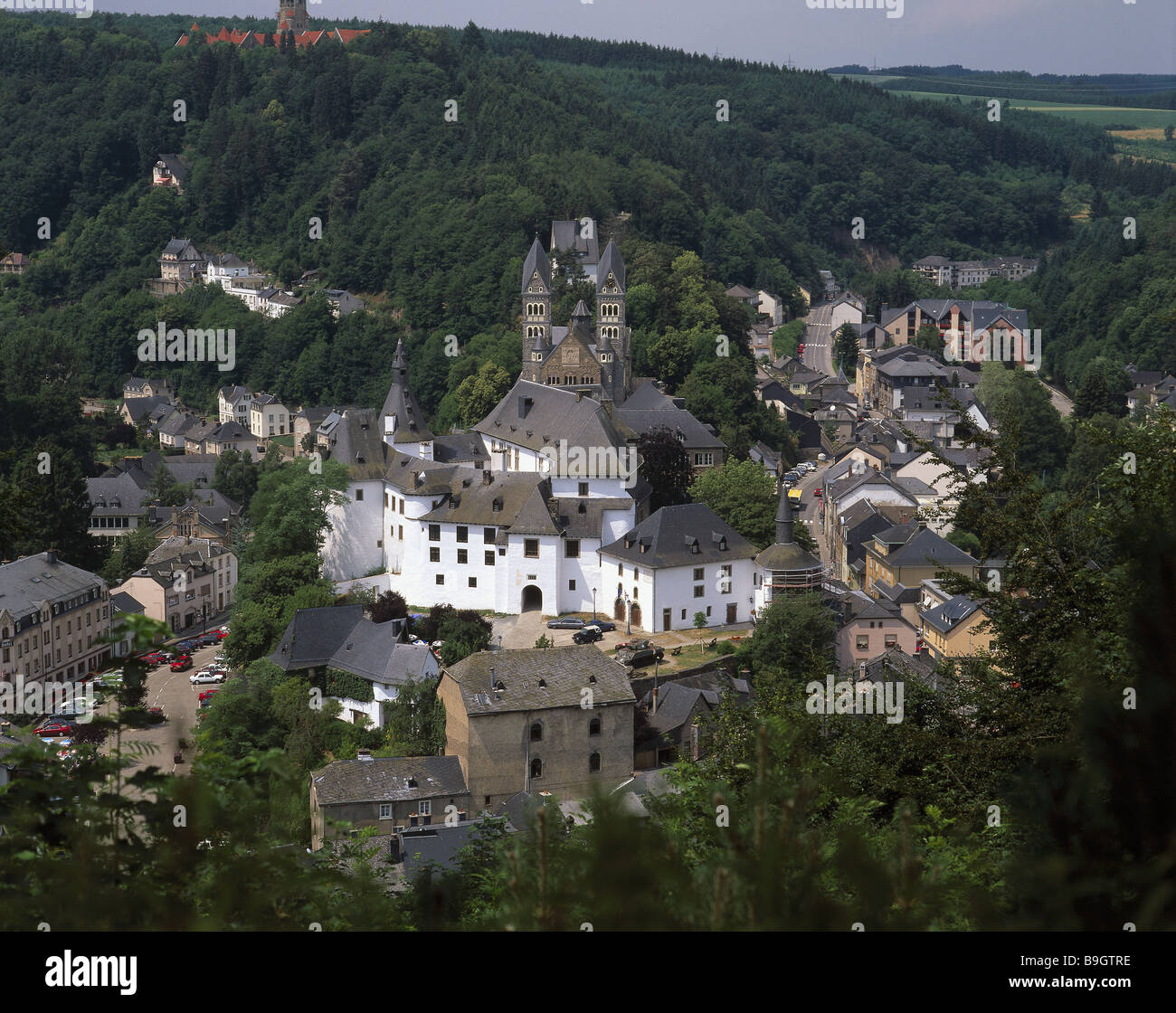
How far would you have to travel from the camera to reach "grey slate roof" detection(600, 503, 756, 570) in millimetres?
43844

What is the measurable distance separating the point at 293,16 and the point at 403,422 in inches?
4690

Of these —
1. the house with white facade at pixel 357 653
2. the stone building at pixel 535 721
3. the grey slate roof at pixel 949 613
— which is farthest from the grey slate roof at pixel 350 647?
the grey slate roof at pixel 949 613

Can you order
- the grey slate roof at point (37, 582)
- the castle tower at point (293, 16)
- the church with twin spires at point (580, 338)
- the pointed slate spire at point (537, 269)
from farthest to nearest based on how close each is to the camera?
the castle tower at point (293, 16), the pointed slate spire at point (537, 269), the church with twin spires at point (580, 338), the grey slate roof at point (37, 582)

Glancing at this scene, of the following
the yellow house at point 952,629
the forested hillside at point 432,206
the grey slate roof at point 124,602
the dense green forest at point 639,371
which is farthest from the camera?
the forested hillside at point 432,206

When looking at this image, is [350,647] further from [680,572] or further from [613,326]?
[613,326]

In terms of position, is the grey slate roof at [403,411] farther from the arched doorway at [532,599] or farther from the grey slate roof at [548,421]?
the arched doorway at [532,599]

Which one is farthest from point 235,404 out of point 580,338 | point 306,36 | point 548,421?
point 306,36

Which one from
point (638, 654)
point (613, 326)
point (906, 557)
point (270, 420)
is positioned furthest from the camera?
point (270, 420)

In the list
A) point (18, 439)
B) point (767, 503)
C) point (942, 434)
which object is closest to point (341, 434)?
point (767, 503)

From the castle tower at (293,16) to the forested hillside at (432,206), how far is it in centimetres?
1237

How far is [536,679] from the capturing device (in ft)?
124

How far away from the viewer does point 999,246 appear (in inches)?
6619

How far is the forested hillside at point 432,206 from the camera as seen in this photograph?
305ft
